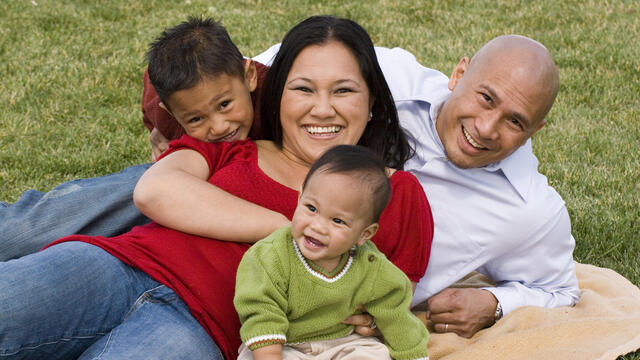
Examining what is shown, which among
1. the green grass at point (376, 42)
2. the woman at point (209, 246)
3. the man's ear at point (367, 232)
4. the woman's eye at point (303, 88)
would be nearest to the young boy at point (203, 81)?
the woman at point (209, 246)

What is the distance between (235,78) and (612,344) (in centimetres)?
235

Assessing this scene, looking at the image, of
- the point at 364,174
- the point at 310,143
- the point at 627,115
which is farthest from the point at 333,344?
the point at 627,115

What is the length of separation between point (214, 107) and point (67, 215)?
1040 mm

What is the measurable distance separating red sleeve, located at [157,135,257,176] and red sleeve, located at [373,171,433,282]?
76 centimetres

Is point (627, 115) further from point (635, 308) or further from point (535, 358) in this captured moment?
point (535, 358)

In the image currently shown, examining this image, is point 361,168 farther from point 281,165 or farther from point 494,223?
point 494,223

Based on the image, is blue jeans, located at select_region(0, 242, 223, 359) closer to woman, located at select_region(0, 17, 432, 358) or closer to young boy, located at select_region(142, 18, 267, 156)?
woman, located at select_region(0, 17, 432, 358)

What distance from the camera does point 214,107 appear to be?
3449 millimetres

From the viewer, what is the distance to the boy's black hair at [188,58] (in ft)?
11.0

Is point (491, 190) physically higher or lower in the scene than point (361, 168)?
lower

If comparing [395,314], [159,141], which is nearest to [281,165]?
[395,314]

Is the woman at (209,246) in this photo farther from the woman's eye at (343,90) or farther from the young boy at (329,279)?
the young boy at (329,279)

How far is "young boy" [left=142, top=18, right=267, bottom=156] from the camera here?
3.38 meters

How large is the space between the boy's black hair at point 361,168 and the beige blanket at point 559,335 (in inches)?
43.7
